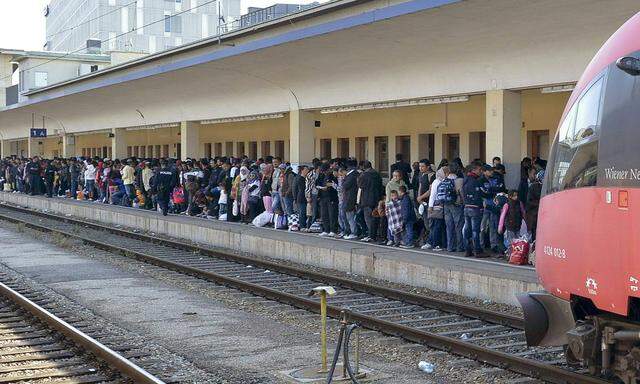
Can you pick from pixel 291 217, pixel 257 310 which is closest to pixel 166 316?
pixel 257 310

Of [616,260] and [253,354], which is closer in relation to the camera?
[616,260]

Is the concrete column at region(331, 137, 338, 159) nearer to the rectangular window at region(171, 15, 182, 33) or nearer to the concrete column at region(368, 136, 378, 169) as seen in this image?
the concrete column at region(368, 136, 378, 169)

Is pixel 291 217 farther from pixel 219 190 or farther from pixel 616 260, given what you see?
pixel 616 260

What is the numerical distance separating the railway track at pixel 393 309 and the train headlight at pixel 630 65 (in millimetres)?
2675

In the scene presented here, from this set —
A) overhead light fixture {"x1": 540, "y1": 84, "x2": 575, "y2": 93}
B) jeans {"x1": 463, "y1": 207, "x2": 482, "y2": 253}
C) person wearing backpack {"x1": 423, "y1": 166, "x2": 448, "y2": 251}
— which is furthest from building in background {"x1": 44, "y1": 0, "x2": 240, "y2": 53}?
jeans {"x1": 463, "y1": 207, "x2": 482, "y2": 253}

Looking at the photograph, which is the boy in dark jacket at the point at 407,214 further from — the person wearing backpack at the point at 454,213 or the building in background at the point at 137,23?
the building in background at the point at 137,23

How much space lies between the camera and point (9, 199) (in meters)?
41.2

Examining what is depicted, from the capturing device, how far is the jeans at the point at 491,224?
51.1 ft

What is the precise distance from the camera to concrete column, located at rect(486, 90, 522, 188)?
17.8 m

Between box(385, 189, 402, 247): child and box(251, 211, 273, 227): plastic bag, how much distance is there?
542 centimetres

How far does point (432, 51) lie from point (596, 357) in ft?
42.0

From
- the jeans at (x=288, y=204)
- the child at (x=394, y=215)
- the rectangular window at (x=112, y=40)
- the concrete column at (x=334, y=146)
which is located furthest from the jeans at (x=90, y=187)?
the rectangular window at (x=112, y=40)

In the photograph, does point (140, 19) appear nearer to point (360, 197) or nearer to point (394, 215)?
point (360, 197)

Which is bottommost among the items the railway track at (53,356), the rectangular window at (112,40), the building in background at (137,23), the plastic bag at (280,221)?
the railway track at (53,356)
